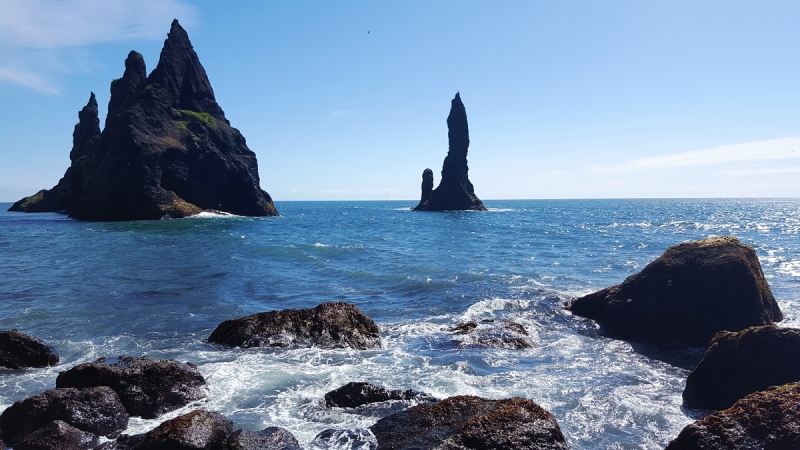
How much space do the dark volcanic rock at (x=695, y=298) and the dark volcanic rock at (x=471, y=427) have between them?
30.6 ft

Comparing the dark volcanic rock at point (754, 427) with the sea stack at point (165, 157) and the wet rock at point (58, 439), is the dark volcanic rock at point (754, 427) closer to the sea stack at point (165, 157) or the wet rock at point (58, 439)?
the wet rock at point (58, 439)

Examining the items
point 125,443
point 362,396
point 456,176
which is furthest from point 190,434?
point 456,176

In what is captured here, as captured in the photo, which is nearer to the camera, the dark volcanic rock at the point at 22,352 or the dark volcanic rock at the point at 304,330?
the dark volcanic rock at the point at 22,352

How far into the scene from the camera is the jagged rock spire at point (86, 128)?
11106cm

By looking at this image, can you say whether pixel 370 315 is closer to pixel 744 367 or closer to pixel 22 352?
pixel 22 352

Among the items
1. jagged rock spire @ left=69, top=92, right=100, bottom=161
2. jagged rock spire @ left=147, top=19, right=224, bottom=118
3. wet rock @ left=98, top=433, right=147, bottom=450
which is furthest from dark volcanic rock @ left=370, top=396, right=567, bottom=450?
jagged rock spire @ left=69, top=92, right=100, bottom=161

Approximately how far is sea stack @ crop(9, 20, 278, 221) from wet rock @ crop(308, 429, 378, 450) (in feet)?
233

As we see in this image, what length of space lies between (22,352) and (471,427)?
1126 centimetres

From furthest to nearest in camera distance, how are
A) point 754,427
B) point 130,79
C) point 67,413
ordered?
point 130,79, point 67,413, point 754,427

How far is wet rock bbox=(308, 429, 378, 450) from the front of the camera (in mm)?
7590

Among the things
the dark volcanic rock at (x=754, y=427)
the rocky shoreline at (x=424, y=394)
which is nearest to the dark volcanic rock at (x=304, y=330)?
the rocky shoreline at (x=424, y=394)

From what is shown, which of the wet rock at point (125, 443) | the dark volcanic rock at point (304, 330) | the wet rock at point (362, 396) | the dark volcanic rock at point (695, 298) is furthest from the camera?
the dark volcanic rock at point (695, 298)

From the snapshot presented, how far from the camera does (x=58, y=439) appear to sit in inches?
288

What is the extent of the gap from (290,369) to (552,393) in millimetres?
6153
